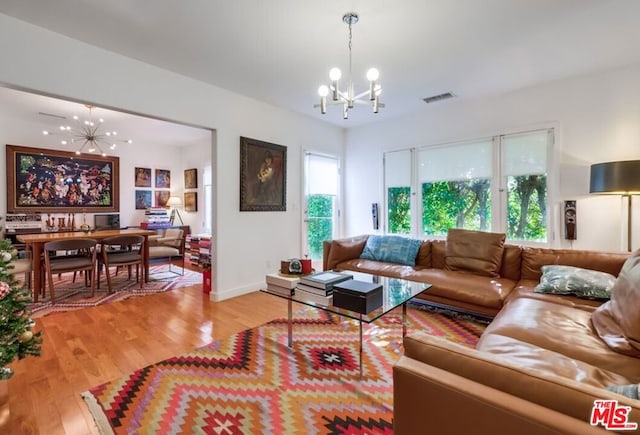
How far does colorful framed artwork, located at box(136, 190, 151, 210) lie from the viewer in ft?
21.8

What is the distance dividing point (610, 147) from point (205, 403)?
4.48 metres

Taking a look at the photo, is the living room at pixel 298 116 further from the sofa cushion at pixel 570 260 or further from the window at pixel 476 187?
the sofa cushion at pixel 570 260

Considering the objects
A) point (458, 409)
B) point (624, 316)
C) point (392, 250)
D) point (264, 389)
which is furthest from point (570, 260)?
point (264, 389)

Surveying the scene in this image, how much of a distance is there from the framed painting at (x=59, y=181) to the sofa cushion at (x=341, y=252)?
507 cm

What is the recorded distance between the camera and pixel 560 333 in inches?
64.9

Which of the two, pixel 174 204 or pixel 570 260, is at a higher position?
pixel 174 204

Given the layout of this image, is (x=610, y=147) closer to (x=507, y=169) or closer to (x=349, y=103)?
(x=507, y=169)

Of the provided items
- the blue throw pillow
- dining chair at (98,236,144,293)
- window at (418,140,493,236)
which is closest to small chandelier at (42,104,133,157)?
dining chair at (98,236,144,293)

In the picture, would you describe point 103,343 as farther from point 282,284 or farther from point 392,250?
point 392,250

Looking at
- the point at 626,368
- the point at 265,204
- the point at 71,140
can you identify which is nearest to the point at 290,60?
the point at 265,204

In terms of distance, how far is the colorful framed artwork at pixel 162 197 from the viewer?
6979 mm

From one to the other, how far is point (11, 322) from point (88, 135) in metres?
4.58

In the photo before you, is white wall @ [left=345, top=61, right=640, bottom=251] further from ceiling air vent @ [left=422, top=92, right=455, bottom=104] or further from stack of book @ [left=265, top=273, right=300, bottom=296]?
stack of book @ [left=265, top=273, right=300, bottom=296]

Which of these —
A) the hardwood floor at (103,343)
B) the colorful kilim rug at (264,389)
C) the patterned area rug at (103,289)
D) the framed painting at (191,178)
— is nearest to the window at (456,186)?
the colorful kilim rug at (264,389)
